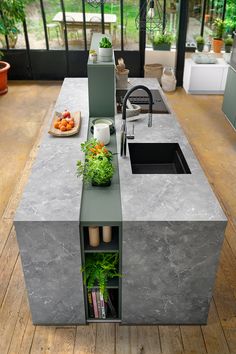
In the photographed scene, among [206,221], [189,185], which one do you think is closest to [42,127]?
[189,185]

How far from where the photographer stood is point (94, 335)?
103 inches

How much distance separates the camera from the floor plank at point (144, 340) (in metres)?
2.53

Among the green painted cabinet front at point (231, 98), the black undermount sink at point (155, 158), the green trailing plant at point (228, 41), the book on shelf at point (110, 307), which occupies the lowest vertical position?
the book on shelf at point (110, 307)

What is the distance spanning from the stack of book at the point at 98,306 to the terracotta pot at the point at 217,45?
6265mm

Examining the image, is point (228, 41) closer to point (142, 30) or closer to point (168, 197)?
point (142, 30)

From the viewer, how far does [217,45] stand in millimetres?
7355

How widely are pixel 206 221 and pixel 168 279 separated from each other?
523 mm

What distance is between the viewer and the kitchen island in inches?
88.1

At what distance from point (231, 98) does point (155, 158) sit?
3128 mm

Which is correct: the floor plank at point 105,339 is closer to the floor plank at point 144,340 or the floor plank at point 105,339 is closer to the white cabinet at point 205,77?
the floor plank at point 144,340

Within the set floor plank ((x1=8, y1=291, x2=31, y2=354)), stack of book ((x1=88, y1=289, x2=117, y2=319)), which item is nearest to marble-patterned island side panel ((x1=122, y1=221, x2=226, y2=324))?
stack of book ((x1=88, y1=289, x2=117, y2=319))

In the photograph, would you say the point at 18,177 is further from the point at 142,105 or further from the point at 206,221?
the point at 206,221

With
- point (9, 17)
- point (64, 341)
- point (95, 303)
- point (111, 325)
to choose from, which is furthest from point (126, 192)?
point (9, 17)

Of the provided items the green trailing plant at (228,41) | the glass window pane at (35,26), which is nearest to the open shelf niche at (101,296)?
the green trailing plant at (228,41)
